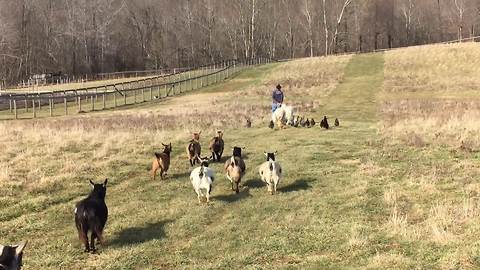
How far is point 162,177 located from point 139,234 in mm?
4782

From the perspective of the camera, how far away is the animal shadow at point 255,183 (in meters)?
13.9

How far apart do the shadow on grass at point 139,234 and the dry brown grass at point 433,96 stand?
38.1ft

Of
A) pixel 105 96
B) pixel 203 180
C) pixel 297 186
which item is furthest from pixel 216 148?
pixel 105 96

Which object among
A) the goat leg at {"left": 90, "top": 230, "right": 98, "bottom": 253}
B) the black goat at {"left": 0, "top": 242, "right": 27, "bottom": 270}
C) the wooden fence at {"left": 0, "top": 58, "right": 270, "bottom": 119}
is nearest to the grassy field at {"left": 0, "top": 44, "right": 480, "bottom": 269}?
the goat leg at {"left": 90, "top": 230, "right": 98, "bottom": 253}

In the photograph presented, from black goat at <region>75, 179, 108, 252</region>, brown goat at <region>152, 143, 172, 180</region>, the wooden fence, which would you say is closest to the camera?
black goat at <region>75, 179, 108, 252</region>

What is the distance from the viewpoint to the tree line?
9944cm

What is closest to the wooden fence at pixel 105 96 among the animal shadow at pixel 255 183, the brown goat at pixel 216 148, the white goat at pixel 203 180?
the brown goat at pixel 216 148

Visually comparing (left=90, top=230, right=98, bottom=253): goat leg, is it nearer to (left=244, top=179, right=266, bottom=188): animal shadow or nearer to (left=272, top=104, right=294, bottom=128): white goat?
(left=244, top=179, right=266, bottom=188): animal shadow

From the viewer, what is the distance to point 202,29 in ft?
354

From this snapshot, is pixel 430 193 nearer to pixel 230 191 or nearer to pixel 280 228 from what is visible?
pixel 280 228

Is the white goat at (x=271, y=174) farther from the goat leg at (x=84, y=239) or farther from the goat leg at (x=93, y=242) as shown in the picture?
the goat leg at (x=84, y=239)

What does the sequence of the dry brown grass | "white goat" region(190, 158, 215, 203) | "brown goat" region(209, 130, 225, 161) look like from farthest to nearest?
the dry brown grass, "brown goat" region(209, 130, 225, 161), "white goat" region(190, 158, 215, 203)

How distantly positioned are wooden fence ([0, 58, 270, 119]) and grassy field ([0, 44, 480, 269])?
1667cm

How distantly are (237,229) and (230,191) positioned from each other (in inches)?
120
